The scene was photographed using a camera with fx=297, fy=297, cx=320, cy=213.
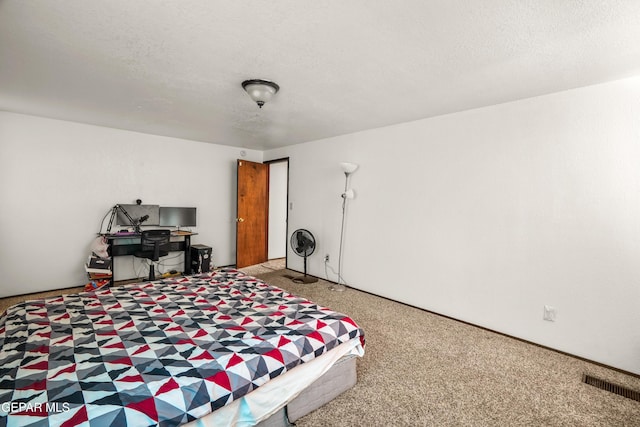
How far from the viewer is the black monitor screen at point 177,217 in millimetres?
4812

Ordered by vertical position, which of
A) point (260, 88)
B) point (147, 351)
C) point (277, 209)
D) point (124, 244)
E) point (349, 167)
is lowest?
point (147, 351)

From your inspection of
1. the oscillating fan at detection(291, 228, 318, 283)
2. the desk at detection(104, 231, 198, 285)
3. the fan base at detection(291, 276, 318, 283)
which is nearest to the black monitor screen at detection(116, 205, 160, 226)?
the desk at detection(104, 231, 198, 285)

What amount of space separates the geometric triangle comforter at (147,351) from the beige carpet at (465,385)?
455 mm

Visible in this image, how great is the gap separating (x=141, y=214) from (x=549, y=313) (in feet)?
17.5

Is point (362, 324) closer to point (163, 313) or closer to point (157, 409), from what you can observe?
point (163, 313)

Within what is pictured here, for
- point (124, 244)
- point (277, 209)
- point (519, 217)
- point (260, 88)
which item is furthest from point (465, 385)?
Answer: point (277, 209)

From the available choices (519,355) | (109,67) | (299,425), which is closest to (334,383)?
(299,425)

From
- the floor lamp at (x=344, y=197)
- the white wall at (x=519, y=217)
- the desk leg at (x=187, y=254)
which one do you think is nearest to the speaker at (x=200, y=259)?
the desk leg at (x=187, y=254)

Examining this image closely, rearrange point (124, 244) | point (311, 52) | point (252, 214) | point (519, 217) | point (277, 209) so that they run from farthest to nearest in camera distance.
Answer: point (277, 209)
point (252, 214)
point (124, 244)
point (519, 217)
point (311, 52)

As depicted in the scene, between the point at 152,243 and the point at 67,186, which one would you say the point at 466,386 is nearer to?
the point at 152,243

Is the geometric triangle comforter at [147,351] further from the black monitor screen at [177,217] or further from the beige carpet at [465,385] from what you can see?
the black monitor screen at [177,217]

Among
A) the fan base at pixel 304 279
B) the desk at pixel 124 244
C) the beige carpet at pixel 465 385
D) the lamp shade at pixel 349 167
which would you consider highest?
the lamp shade at pixel 349 167

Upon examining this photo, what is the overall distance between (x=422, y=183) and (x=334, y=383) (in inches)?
102

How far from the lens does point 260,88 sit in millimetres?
2619
